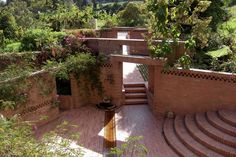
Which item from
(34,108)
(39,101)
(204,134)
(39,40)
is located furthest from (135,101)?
(39,40)

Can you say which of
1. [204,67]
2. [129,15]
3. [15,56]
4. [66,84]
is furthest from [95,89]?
[129,15]

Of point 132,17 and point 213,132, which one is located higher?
point 132,17

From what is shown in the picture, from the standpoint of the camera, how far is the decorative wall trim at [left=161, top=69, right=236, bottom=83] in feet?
37.6

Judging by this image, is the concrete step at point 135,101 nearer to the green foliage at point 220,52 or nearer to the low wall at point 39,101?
the low wall at point 39,101

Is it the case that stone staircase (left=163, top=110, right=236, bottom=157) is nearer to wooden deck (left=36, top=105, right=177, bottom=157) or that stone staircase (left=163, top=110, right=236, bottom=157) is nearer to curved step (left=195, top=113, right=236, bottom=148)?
curved step (left=195, top=113, right=236, bottom=148)

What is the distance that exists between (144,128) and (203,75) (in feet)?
10.5

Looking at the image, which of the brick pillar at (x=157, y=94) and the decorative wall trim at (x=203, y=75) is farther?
the brick pillar at (x=157, y=94)

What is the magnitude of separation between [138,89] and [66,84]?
3557 millimetres

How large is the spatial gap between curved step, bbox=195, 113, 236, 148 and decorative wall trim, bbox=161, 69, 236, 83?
153 centimetres

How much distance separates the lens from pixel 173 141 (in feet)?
36.7

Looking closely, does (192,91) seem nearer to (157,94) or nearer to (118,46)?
(157,94)

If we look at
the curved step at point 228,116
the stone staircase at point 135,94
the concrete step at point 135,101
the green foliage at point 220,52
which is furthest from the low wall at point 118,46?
the curved step at point 228,116

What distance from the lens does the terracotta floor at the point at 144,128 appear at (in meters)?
11.0

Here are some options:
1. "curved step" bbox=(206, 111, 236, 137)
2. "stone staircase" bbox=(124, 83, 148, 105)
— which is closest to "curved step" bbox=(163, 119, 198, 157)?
"curved step" bbox=(206, 111, 236, 137)
